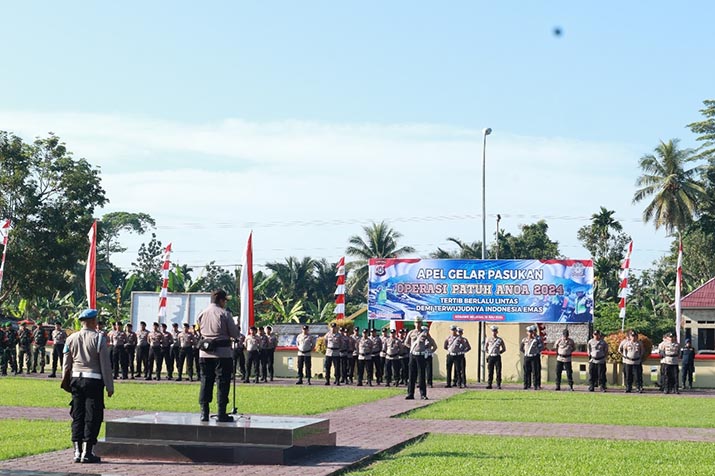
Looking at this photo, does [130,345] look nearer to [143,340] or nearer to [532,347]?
[143,340]

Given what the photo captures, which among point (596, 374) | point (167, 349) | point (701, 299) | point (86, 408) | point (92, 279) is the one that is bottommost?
point (86, 408)

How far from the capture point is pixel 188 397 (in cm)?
2269

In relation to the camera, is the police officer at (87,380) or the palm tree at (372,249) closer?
the police officer at (87,380)

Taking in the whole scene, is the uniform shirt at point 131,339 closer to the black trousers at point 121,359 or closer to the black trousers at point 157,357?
the black trousers at point 121,359

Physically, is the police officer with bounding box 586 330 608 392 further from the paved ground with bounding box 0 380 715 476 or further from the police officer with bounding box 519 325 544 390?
the paved ground with bounding box 0 380 715 476

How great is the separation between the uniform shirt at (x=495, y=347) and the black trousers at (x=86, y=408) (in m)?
18.7

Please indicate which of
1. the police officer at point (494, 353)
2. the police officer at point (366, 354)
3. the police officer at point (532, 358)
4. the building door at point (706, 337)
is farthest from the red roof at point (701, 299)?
the police officer at point (366, 354)

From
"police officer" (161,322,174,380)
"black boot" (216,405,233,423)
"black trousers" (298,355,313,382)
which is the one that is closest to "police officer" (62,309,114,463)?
"black boot" (216,405,233,423)

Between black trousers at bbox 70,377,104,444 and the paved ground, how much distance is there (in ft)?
1.13

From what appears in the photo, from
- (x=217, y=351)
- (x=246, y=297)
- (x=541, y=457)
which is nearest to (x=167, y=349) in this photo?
(x=246, y=297)

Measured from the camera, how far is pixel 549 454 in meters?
12.4

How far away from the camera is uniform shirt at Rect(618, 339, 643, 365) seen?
28.9 metres

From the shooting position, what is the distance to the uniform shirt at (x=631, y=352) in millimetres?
28859

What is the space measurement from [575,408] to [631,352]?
28.3ft
